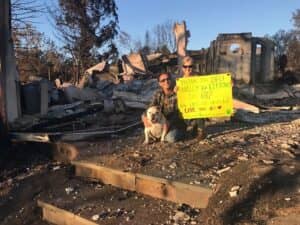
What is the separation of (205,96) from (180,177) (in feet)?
5.99

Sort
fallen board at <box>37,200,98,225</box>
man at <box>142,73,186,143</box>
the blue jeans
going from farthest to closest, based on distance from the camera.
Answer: man at <box>142,73,186,143</box>, the blue jeans, fallen board at <box>37,200,98,225</box>

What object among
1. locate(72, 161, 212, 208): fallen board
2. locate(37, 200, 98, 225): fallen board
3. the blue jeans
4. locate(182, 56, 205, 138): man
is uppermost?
locate(182, 56, 205, 138): man

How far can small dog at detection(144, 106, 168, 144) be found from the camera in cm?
637

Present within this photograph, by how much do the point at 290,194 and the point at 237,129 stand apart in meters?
3.27

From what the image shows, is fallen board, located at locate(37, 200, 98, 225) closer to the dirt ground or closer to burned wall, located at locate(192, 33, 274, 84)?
the dirt ground

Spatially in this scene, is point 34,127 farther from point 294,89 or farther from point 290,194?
point 294,89

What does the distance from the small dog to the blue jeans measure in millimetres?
58

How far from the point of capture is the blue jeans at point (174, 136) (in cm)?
647

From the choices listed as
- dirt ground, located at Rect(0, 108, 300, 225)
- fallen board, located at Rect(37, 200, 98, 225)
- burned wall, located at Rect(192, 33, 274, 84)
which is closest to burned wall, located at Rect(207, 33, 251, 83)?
burned wall, located at Rect(192, 33, 274, 84)

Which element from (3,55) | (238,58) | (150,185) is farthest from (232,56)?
(150,185)

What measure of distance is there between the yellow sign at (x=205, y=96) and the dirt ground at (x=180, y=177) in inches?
15.0

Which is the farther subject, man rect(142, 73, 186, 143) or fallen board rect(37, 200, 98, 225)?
man rect(142, 73, 186, 143)

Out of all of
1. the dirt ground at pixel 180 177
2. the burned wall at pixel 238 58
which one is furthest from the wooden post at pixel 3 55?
the burned wall at pixel 238 58

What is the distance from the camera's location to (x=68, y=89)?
11945mm
